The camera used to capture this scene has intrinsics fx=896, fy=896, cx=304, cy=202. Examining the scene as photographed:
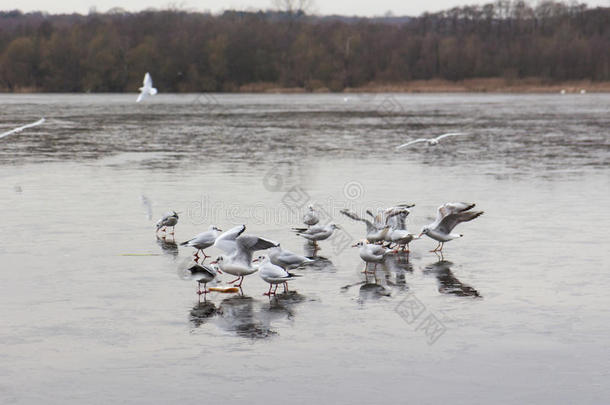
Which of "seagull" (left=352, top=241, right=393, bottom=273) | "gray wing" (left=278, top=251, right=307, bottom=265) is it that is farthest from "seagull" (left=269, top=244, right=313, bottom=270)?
"seagull" (left=352, top=241, right=393, bottom=273)

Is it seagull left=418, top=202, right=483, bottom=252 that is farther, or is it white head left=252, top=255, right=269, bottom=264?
seagull left=418, top=202, right=483, bottom=252

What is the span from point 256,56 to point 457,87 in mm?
28721

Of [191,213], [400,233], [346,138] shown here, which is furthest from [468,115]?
[400,233]

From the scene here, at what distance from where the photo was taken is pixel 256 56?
12781cm

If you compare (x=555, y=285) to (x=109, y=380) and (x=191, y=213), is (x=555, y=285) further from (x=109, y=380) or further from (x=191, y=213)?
(x=191, y=213)

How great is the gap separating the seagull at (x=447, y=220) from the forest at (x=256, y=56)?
107m

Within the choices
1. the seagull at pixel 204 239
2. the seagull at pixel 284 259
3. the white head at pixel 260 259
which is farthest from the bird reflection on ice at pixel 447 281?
the seagull at pixel 204 239

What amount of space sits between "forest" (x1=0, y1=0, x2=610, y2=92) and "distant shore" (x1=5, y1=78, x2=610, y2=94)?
925 millimetres

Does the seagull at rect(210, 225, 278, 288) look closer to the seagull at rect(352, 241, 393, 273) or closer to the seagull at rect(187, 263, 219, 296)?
the seagull at rect(187, 263, 219, 296)

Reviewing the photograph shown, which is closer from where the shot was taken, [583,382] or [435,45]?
[583,382]

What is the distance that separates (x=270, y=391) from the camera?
704 centimetres

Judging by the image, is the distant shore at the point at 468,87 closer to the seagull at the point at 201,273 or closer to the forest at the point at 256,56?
the forest at the point at 256,56

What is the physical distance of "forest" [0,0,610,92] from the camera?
12088cm

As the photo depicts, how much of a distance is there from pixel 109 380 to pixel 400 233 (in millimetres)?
5819
